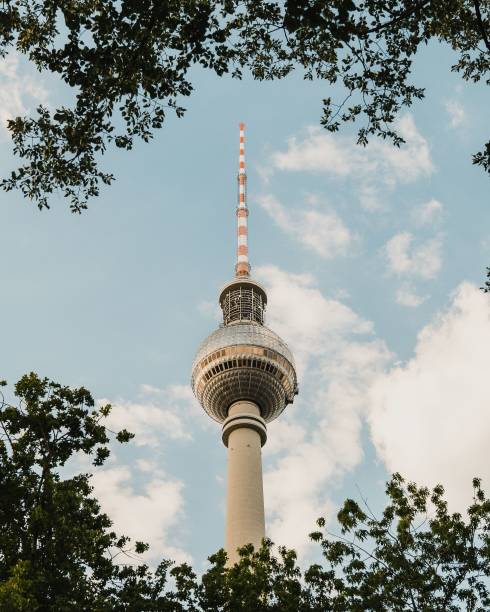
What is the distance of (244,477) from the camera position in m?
64.1

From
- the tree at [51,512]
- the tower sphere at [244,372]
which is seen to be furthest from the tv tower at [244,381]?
the tree at [51,512]

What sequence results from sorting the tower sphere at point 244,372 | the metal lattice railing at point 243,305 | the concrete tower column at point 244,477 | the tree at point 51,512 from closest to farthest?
the tree at point 51,512
the concrete tower column at point 244,477
the tower sphere at point 244,372
the metal lattice railing at point 243,305

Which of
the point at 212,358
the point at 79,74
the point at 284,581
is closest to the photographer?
the point at 79,74

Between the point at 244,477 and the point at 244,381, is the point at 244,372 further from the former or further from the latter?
the point at 244,477

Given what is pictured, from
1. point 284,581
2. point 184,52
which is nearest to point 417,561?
point 284,581

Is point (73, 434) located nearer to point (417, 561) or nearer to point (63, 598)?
point (63, 598)

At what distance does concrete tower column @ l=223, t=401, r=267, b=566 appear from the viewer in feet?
197

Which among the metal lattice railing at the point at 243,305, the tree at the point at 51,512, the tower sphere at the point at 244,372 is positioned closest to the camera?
the tree at the point at 51,512

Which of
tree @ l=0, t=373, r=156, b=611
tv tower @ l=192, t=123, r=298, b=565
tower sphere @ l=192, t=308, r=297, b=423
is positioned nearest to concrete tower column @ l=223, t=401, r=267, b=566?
tv tower @ l=192, t=123, r=298, b=565

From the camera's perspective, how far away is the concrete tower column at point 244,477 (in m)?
59.9

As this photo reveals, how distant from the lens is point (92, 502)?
821 inches

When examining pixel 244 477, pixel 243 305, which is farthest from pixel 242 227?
pixel 244 477

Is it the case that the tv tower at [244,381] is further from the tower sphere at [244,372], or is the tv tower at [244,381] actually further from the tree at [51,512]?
the tree at [51,512]

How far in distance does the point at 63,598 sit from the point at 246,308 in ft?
200
